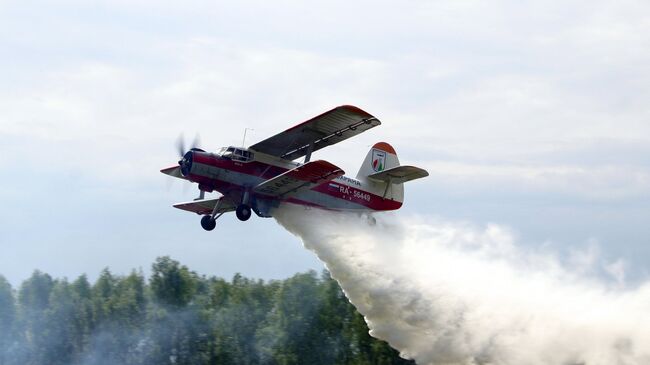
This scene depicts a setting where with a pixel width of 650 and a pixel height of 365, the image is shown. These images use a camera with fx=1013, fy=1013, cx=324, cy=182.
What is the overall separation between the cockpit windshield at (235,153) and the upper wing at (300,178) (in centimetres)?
86

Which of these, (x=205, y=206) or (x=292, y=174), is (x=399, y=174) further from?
(x=205, y=206)

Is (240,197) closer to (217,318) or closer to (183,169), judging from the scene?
(183,169)

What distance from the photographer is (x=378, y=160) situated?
29.4 m

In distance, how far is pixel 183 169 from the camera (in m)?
26.0

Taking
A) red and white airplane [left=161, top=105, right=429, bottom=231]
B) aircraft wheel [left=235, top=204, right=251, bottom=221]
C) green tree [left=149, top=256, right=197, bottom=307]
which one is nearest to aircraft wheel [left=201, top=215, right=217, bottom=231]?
red and white airplane [left=161, top=105, right=429, bottom=231]

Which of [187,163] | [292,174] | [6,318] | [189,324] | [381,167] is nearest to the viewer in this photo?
[292,174]

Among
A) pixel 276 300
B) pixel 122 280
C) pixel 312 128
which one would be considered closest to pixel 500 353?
pixel 312 128

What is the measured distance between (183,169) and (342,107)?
4576mm

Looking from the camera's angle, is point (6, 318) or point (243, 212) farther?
point (6, 318)

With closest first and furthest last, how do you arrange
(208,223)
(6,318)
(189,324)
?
(208,223) < (189,324) < (6,318)

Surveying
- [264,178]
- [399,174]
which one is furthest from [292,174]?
[399,174]

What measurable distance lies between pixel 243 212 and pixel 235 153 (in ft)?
5.06

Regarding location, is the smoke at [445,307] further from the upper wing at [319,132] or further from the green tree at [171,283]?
the green tree at [171,283]

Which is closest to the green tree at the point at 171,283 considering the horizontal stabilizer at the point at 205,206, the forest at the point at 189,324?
the forest at the point at 189,324
